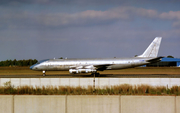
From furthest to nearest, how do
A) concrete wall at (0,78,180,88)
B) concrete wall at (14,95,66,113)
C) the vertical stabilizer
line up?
the vertical stabilizer
concrete wall at (0,78,180,88)
concrete wall at (14,95,66,113)

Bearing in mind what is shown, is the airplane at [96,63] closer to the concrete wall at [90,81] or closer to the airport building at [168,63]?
the concrete wall at [90,81]

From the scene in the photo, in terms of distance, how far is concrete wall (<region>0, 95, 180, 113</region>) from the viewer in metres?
14.6

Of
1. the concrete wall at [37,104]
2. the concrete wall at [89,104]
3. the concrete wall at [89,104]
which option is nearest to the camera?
the concrete wall at [89,104]

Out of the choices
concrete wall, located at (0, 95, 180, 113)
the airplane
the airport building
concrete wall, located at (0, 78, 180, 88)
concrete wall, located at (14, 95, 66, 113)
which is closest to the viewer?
concrete wall, located at (0, 95, 180, 113)

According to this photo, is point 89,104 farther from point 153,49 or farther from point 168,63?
point 168,63

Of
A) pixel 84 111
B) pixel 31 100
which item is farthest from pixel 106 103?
pixel 31 100

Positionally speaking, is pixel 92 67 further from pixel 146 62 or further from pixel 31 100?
pixel 31 100

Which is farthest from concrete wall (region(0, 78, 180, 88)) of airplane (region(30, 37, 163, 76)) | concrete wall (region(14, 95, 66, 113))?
airplane (region(30, 37, 163, 76))

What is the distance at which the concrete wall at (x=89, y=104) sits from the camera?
1459cm

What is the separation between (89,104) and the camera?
1486 cm

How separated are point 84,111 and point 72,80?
37.1ft

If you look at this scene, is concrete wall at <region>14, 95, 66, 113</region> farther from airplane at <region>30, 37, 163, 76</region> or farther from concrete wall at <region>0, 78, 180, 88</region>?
airplane at <region>30, 37, 163, 76</region>

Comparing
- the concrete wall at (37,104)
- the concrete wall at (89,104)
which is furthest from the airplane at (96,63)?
the concrete wall at (89,104)

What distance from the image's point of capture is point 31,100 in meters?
15.1
